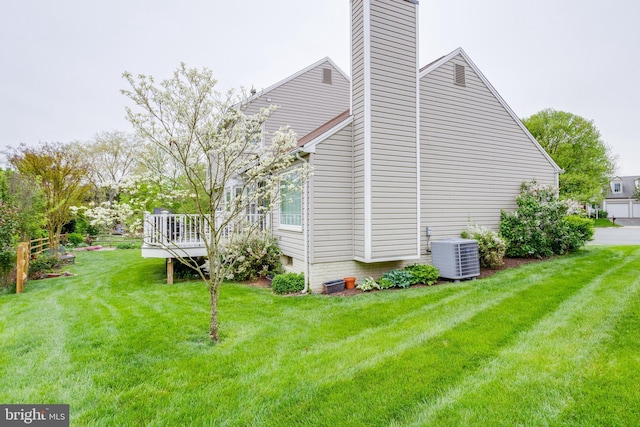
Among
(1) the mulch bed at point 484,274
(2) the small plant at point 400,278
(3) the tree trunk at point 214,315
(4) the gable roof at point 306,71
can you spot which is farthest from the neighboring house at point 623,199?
(3) the tree trunk at point 214,315

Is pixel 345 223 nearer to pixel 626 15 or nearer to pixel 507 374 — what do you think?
pixel 507 374

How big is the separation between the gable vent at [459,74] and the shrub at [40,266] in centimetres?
1394

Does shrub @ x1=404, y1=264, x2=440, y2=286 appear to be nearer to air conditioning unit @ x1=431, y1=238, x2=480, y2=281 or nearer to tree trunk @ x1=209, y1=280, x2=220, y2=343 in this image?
air conditioning unit @ x1=431, y1=238, x2=480, y2=281

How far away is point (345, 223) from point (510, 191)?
6056 mm

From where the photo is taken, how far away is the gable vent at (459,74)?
8.96 m

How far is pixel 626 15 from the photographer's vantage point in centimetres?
1087

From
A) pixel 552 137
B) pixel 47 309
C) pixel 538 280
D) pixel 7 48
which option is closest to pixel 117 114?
pixel 7 48

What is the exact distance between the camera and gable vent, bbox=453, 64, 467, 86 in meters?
8.96

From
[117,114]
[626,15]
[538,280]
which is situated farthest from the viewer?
[117,114]

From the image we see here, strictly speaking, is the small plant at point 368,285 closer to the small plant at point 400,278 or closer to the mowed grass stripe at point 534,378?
the small plant at point 400,278

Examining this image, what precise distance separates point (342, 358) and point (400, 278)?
3.90 metres

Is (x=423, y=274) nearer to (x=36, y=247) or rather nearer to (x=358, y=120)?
(x=358, y=120)

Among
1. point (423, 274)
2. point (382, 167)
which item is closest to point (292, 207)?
point (382, 167)

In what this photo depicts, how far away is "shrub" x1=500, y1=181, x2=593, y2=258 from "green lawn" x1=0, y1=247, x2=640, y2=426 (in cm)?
293
